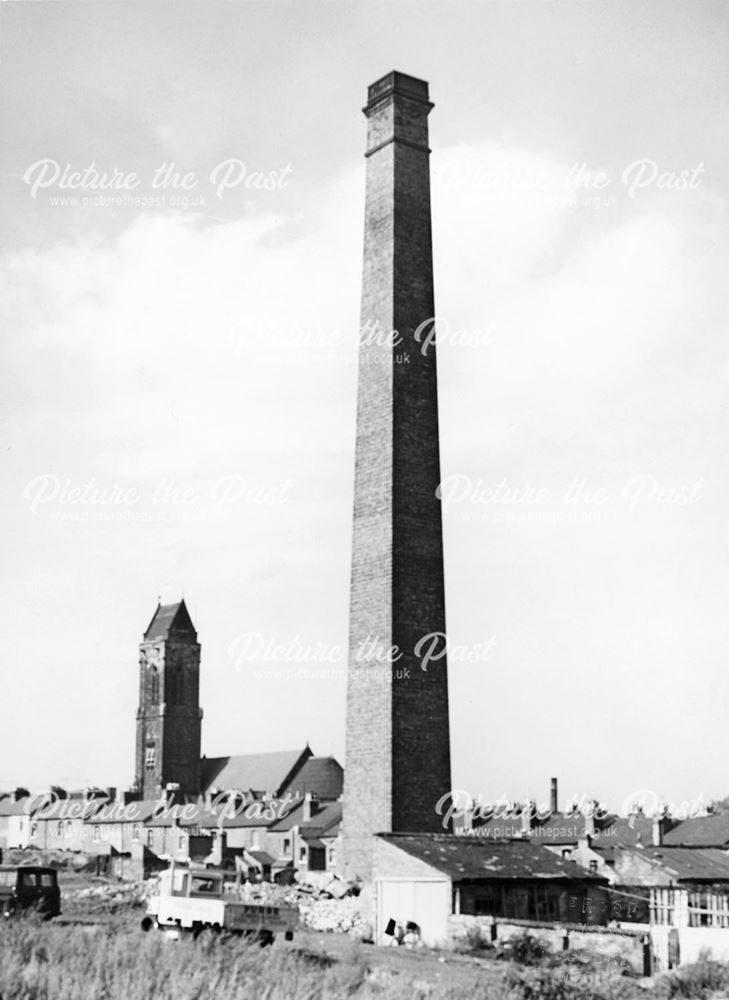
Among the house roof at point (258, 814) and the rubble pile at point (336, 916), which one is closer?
the rubble pile at point (336, 916)

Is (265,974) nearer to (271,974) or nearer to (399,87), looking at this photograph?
(271,974)

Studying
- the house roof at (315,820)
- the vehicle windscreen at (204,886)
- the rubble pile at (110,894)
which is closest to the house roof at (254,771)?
the house roof at (315,820)

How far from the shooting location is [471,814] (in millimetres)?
57469

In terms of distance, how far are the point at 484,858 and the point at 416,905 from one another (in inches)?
98.9

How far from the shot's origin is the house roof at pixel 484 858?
90.9 feet

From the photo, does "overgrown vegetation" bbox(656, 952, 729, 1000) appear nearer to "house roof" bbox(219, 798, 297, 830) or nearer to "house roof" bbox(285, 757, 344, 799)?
"house roof" bbox(219, 798, 297, 830)

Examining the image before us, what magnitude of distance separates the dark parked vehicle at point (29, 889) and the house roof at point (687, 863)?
77.2 feet

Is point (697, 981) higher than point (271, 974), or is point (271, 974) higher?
point (271, 974)

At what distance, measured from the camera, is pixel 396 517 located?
32531mm

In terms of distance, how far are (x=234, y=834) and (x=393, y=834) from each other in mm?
47663

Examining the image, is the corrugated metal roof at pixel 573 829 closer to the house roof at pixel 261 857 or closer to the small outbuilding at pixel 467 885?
the house roof at pixel 261 857

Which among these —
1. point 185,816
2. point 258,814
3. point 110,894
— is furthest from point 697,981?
point 185,816

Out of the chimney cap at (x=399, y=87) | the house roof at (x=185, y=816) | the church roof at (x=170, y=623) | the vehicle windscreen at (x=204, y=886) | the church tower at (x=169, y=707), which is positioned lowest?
the house roof at (x=185, y=816)

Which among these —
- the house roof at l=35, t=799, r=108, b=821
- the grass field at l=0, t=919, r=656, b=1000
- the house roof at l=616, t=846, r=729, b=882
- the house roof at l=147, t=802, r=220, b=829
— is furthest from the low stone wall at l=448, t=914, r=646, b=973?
the house roof at l=35, t=799, r=108, b=821
